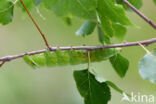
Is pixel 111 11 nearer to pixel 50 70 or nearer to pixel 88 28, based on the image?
pixel 88 28

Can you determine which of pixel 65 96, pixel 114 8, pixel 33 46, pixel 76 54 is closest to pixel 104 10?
pixel 114 8

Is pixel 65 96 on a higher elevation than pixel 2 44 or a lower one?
lower

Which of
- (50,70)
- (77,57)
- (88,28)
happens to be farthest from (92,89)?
(50,70)

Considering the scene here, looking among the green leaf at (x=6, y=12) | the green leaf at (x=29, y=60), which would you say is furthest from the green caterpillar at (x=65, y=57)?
the green leaf at (x=6, y=12)

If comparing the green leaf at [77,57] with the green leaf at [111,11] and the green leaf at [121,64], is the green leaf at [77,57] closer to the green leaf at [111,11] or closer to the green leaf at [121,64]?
the green leaf at [121,64]

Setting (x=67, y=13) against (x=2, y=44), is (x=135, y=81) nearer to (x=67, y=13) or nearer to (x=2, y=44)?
(x=2, y=44)

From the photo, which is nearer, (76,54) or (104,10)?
(104,10)

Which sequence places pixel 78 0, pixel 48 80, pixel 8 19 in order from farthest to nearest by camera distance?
pixel 48 80 < pixel 8 19 < pixel 78 0
